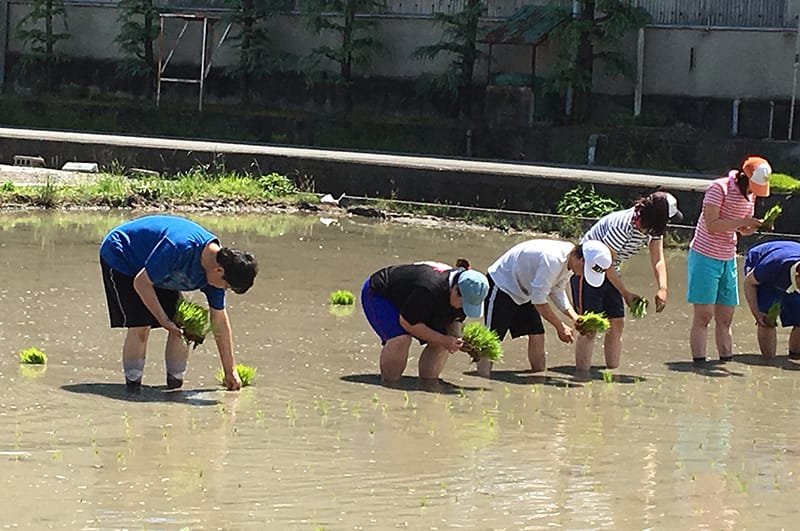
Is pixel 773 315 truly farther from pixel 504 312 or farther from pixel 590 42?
pixel 590 42

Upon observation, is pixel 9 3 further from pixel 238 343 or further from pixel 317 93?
pixel 238 343

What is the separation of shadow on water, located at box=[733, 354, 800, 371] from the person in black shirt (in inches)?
102

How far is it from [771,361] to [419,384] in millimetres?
3028

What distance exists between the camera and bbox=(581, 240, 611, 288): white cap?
32.0 ft

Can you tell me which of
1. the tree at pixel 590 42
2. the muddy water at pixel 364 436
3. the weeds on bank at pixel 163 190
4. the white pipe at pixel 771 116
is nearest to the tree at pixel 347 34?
the tree at pixel 590 42

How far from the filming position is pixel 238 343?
10914 mm

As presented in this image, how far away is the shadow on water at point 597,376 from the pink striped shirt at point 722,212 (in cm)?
125

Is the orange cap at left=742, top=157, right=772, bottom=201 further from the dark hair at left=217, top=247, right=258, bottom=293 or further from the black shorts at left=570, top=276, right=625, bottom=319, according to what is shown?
the dark hair at left=217, top=247, right=258, bottom=293

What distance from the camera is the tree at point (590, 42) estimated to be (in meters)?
27.5

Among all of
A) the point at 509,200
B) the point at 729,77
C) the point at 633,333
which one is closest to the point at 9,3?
the point at 729,77

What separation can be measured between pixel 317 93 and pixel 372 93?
4.01 feet

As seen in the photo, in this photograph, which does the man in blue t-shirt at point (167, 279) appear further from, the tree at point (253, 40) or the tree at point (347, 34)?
the tree at point (253, 40)

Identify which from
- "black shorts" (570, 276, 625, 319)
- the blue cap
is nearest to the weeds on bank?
"black shorts" (570, 276, 625, 319)

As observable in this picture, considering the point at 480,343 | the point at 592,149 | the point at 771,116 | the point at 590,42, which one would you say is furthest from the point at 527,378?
the point at 590,42
